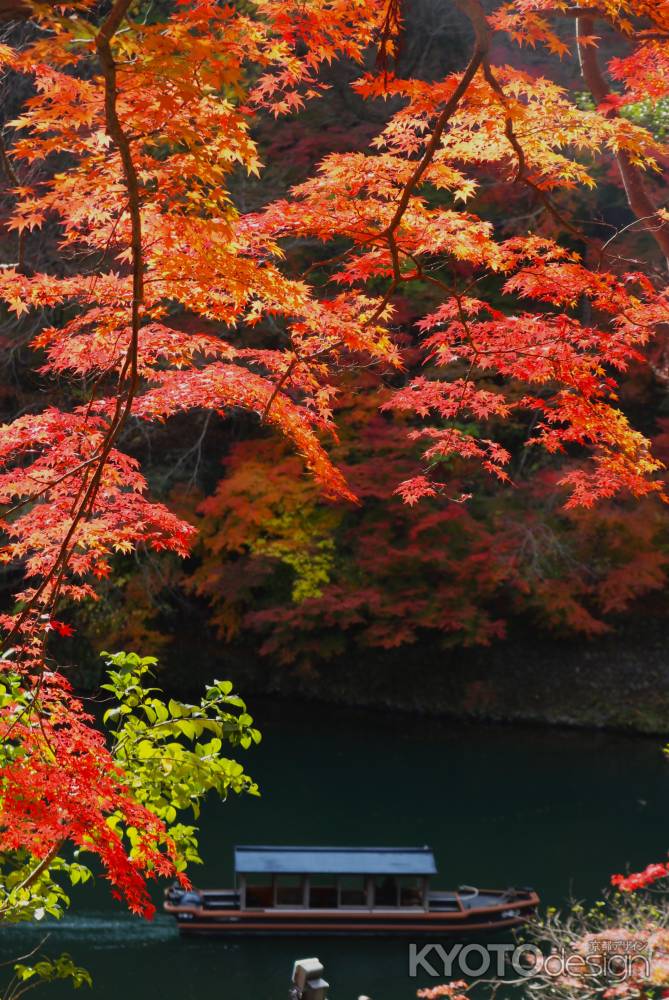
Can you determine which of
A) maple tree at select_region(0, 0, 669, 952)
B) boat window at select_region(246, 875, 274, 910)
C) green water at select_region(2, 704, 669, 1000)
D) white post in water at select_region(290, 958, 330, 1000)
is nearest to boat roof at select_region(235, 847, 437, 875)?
boat window at select_region(246, 875, 274, 910)

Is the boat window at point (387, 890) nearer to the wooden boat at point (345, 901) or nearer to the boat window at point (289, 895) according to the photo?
the wooden boat at point (345, 901)

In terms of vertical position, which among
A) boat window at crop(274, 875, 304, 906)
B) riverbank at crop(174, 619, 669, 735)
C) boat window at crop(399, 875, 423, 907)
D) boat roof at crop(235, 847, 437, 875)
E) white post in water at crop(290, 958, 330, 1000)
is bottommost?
riverbank at crop(174, 619, 669, 735)

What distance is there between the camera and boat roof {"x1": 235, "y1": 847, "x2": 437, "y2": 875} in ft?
26.6

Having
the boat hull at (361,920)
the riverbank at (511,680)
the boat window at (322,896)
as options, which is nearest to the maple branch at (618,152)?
the boat hull at (361,920)

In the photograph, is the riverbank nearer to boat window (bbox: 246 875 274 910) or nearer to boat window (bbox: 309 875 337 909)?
boat window (bbox: 309 875 337 909)

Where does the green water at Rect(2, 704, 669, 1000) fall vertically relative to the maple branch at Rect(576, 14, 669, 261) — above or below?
below

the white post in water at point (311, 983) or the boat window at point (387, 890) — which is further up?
the white post in water at point (311, 983)

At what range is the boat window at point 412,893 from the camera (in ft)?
27.2

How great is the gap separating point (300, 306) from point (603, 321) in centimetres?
844

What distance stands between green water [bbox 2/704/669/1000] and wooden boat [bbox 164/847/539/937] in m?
0.15

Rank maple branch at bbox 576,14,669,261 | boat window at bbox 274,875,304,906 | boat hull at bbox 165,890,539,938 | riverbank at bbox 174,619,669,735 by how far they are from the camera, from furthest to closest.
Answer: riverbank at bbox 174,619,669,735, boat window at bbox 274,875,304,906, boat hull at bbox 165,890,539,938, maple branch at bbox 576,14,669,261

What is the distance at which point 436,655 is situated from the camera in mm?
12812

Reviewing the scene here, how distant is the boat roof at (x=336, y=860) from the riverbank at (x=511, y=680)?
3.82 m

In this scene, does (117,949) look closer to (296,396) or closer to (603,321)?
(296,396)
